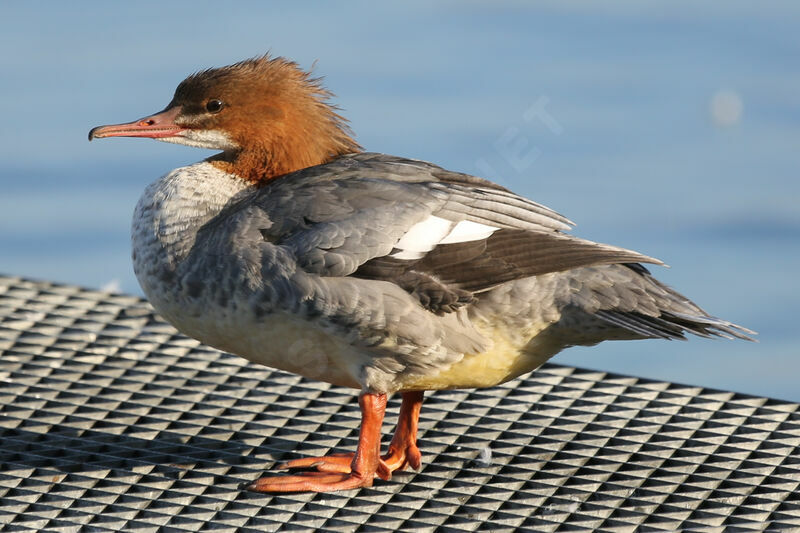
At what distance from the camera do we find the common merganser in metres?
3.26

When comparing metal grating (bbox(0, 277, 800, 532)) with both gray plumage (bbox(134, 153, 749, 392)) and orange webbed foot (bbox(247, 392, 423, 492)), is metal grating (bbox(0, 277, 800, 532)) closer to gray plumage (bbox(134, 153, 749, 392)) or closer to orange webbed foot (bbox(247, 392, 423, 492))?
orange webbed foot (bbox(247, 392, 423, 492))

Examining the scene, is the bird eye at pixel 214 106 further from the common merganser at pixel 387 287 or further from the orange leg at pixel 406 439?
the orange leg at pixel 406 439

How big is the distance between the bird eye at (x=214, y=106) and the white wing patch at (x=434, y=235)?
0.75 m

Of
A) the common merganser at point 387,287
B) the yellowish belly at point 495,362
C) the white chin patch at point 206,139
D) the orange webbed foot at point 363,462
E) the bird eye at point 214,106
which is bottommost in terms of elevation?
the orange webbed foot at point 363,462

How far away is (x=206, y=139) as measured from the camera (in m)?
3.71

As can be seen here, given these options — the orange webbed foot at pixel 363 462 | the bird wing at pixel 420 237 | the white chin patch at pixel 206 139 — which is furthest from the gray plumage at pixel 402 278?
the white chin patch at pixel 206 139

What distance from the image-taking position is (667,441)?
3523 mm

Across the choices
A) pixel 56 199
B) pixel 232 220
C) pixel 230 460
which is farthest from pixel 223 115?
pixel 56 199

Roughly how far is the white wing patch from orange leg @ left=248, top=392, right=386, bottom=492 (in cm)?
40

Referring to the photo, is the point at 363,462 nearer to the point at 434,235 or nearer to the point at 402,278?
the point at 402,278

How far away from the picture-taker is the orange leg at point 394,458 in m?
3.39

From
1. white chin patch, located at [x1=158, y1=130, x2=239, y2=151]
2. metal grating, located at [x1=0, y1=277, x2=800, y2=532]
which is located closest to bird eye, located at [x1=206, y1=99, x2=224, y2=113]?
white chin patch, located at [x1=158, y1=130, x2=239, y2=151]

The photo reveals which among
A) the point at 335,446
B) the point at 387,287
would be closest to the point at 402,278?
the point at 387,287

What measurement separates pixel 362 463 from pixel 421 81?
464 cm
